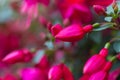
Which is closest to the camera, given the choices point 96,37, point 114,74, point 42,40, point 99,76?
point 99,76

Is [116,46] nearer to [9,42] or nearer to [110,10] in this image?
[110,10]

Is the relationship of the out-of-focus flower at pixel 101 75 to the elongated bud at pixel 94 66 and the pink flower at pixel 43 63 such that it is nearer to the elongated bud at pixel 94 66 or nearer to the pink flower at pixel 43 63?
the elongated bud at pixel 94 66

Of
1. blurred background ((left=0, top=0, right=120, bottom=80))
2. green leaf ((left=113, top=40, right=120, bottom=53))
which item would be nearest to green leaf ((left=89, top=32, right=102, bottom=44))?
blurred background ((left=0, top=0, right=120, bottom=80))

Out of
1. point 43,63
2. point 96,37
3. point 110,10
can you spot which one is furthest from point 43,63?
point 110,10

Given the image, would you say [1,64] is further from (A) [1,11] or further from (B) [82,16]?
(B) [82,16]

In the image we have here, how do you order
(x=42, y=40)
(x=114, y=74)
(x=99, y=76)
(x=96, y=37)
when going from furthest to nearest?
(x=42, y=40) < (x=96, y=37) < (x=114, y=74) < (x=99, y=76)

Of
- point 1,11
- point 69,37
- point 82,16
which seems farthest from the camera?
point 1,11

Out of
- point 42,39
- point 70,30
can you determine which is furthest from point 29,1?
point 70,30

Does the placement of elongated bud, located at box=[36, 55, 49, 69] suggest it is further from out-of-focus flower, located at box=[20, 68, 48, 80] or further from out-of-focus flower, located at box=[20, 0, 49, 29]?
out-of-focus flower, located at box=[20, 0, 49, 29]
